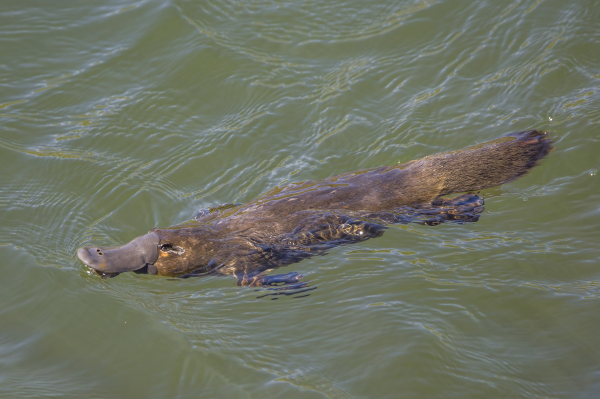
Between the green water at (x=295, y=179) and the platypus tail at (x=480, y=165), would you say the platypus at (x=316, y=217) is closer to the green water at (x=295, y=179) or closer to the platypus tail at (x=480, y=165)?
the platypus tail at (x=480, y=165)

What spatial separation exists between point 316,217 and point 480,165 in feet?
5.79

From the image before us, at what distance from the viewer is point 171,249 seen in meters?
5.09

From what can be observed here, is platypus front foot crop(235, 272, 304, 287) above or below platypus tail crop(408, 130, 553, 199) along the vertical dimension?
below

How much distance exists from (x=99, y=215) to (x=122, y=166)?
2.64 ft

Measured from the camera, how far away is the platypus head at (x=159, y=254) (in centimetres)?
495

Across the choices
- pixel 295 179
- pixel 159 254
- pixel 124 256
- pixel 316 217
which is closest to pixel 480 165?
pixel 316 217

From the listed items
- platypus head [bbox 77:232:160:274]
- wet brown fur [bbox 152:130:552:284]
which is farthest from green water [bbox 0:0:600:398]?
platypus head [bbox 77:232:160:274]

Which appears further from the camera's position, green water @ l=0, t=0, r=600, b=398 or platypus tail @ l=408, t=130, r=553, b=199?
platypus tail @ l=408, t=130, r=553, b=199

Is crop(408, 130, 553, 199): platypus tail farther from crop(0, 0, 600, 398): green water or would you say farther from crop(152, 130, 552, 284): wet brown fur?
crop(0, 0, 600, 398): green water

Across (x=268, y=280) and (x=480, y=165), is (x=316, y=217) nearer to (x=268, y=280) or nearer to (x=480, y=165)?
(x=268, y=280)

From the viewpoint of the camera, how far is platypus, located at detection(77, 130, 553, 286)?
16.7 ft

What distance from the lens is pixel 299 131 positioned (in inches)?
277

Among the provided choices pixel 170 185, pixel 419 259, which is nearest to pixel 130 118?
pixel 170 185

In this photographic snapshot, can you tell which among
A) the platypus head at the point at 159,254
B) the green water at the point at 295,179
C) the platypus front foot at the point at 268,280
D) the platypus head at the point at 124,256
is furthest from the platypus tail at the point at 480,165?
the platypus head at the point at 124,256
